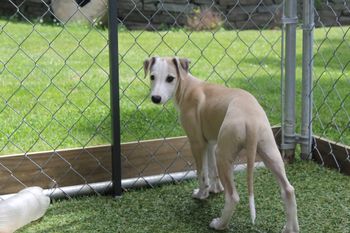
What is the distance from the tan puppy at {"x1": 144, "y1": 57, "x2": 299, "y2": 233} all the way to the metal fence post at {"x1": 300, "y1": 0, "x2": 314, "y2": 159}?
74cm

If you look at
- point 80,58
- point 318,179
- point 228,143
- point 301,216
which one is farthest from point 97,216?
point 80,58

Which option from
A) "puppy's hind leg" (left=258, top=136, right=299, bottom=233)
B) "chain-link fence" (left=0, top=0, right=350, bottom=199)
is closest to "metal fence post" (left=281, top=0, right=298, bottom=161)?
"chain-link fence" (left=0, top=0, right=350, bottom=199)

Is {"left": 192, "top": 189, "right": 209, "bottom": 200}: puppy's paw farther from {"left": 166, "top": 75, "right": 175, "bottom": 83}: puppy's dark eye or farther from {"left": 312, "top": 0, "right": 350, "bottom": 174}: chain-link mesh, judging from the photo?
{"left": 312, "top": 0, "right": 350, "bottom": 174}: chain-link mesh

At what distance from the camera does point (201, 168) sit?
10.8ft

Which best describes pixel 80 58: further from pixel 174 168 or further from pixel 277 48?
pixel 174 168

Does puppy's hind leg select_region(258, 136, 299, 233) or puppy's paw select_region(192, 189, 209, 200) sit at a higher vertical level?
puppy's hind leg select_region(258, 136, 299, 233)

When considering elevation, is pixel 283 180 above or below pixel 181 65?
below

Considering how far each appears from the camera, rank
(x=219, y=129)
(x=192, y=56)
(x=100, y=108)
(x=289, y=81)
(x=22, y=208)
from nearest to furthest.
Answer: (x=22, y=208)
(x=219, y=129)
(x=289, y=81)
(x=100, y=108)
(x=192, y=56)

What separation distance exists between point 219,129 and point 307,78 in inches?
39.4

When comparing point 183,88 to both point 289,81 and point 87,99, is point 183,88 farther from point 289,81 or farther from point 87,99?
point 87,99

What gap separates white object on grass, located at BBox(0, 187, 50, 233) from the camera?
2861 millimetres

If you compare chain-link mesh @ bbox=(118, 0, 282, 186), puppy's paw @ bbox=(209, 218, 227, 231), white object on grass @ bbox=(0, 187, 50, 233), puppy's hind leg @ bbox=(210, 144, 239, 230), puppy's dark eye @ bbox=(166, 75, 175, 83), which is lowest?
chain-link mesh @ bbox=(118, 0, 282, 186)

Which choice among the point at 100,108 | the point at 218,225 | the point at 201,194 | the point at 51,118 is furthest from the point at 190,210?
the point at 100,108

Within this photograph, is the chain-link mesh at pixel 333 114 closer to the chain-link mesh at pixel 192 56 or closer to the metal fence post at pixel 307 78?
the metal fence post at pixel 307 78
